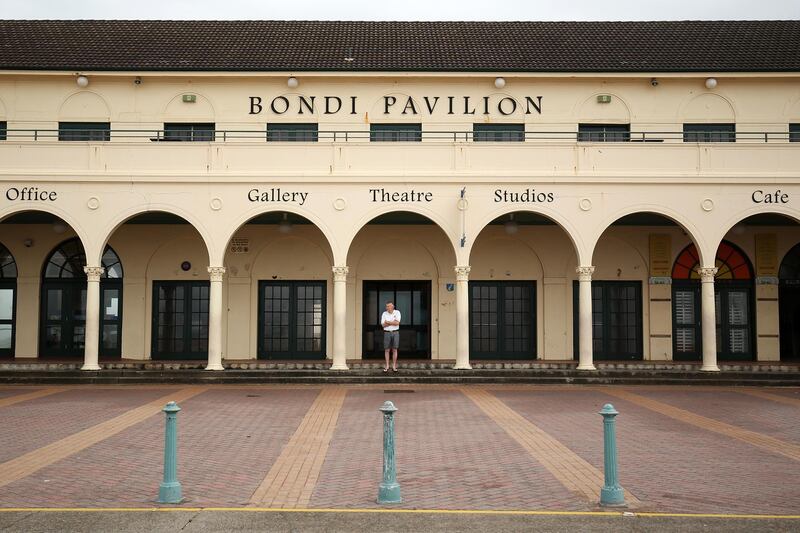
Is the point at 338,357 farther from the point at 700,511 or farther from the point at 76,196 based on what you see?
the point at 700,511

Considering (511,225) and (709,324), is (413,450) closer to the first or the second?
(709,324)

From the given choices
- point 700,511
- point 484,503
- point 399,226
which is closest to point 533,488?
point 484,503

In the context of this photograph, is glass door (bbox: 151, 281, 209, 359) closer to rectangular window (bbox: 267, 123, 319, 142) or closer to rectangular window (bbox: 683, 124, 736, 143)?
rectangular window (bbox: 267, 123, 319, 142)

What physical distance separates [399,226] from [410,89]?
4.08 metres

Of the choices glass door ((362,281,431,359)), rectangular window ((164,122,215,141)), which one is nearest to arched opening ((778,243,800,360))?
Result: glass door ((362,281,431,359))

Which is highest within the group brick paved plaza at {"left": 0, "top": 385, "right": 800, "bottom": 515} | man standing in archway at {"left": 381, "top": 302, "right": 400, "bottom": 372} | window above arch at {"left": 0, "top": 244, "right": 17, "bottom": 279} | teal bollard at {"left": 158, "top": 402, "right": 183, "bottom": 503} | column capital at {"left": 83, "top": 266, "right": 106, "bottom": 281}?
window above arch at {"left": 0, "top": 244, "right": 17, "bottom": 279}

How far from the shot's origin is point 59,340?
2364 cm

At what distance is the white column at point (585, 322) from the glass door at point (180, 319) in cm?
1099

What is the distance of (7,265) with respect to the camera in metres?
23.7

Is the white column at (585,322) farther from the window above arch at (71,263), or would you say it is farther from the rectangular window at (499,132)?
the window above arch at (71,263)

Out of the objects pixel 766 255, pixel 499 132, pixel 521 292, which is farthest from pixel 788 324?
pixel 499 132

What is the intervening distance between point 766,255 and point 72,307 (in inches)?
820

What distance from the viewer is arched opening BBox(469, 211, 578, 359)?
23.5 meters

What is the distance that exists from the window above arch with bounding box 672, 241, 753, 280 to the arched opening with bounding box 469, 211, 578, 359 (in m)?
3.26
